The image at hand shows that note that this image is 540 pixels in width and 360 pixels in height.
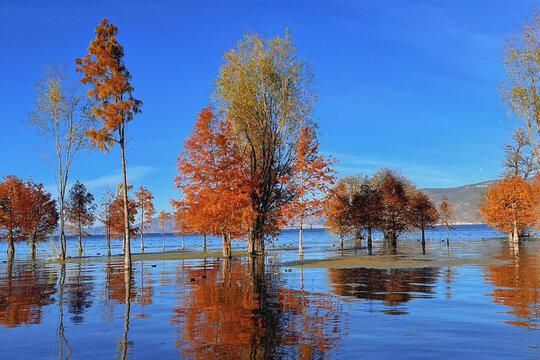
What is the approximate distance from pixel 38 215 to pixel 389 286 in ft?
215

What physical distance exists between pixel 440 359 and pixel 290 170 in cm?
4092

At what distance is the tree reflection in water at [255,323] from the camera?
32.1 ft

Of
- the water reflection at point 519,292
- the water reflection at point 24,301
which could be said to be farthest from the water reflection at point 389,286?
the water reflection at point 24,301

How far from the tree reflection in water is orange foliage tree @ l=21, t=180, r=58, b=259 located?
5957cm

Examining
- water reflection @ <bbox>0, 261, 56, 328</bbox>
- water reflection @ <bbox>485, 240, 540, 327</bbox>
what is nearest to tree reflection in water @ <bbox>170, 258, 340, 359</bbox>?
water reflection @ <bbox>0, 261, 56, 328</bbox>

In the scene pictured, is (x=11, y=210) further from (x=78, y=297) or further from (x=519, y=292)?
(x=519, y=292)

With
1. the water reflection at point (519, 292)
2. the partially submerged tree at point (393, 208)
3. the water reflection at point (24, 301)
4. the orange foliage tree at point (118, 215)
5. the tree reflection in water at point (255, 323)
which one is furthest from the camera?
the orange foliage tree at point (118, 215)

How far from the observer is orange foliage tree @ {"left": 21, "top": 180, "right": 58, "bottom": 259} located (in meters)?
69.6

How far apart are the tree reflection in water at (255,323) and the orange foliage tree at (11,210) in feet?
197

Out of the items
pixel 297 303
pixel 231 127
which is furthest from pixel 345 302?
pixel 231 127

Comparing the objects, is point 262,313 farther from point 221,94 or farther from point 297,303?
point 221,94

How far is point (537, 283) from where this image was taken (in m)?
21.5

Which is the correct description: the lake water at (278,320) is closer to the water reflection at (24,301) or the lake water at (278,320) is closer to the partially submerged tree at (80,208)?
the water reflection at (24,301)

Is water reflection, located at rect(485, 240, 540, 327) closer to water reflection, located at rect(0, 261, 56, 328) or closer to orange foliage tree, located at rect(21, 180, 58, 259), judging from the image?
water reflection, located at rect(0, 261, 56, 328)
